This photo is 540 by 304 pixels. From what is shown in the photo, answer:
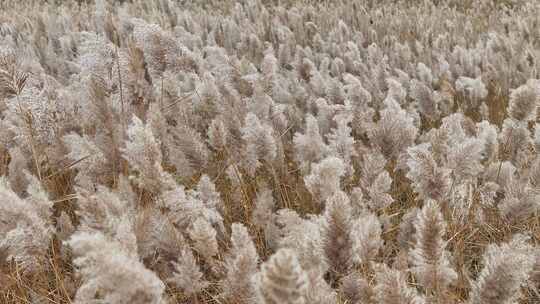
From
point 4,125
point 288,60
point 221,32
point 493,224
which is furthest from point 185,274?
point 221,32

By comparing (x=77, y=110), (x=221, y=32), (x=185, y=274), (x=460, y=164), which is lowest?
(x=221, y=32)

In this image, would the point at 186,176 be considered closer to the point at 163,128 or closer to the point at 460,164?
the point at 163,128

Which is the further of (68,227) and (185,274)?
(68,227)

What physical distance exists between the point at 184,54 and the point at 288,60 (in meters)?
1.52

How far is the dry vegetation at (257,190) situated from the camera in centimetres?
106

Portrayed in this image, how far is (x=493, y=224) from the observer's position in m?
2.03

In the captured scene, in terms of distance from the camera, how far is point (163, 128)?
2.01m

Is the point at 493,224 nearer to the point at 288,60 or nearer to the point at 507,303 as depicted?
the point at 507,303

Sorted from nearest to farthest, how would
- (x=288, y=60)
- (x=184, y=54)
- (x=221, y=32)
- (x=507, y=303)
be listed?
1. (x=507, y=303)
2. (x=184, y=54)
3. (x=288, y=60)
4. (x=221, y=32)

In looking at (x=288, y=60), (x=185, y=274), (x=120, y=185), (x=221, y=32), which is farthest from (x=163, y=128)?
(x=221, y=32)

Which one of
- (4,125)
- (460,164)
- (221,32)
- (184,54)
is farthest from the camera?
(221,32)

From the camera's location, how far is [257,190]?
2.47 m

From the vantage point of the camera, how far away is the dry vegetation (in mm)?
1062

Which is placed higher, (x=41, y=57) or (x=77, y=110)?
(x=77, y=110)
